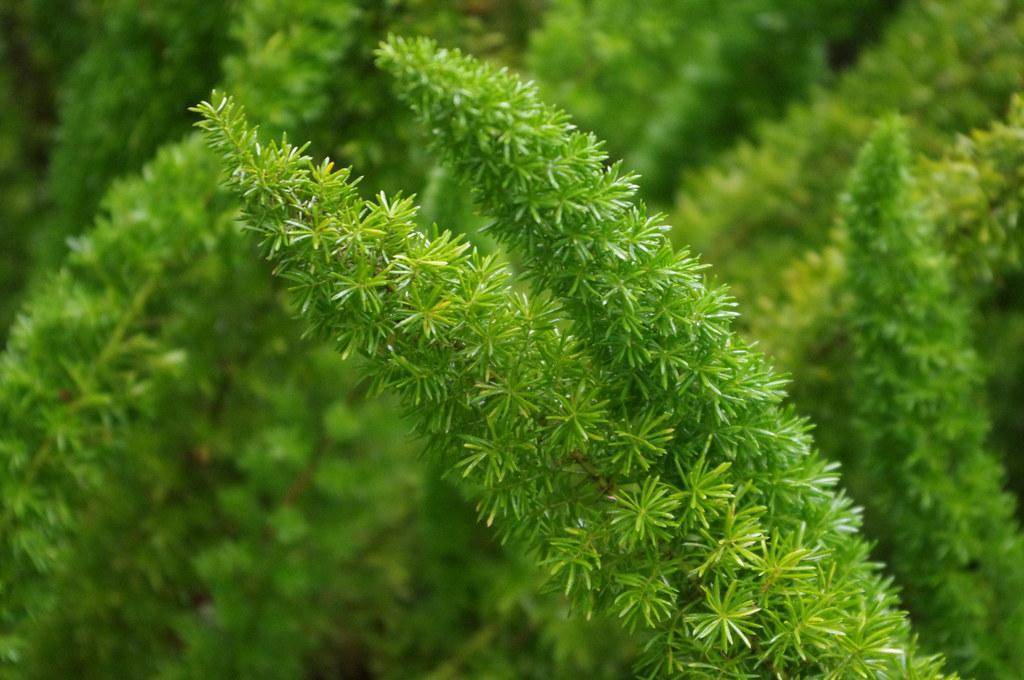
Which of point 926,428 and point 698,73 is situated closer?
point 926,428

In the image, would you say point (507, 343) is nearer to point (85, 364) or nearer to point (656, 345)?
point (656, 345)

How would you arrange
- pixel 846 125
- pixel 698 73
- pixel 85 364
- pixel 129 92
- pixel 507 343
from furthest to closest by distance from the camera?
pixel 698 73
pixel 846 125
pixel 129 92
pixel 85 364
pixel 507 343

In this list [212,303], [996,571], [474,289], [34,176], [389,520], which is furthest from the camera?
[34,176]

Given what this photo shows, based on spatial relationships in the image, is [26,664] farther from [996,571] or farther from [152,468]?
[996,571]

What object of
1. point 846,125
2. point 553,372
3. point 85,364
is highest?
point 846,125

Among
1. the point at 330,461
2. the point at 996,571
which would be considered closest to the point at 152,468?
the point at 330,461

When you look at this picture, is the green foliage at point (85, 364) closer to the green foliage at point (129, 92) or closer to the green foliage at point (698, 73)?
the green foliage at point (129, 92)

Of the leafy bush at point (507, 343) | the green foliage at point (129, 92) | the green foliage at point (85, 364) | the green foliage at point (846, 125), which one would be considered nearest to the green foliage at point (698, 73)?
the leafy bush at point (507, 343)

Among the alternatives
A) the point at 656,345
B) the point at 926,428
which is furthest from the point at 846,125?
the point at 656,345
